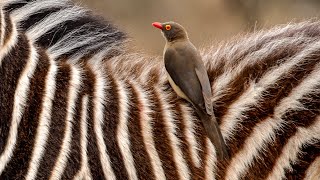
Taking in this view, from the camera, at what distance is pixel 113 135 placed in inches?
73.7

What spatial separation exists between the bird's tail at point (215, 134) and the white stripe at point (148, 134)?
135 millimetres

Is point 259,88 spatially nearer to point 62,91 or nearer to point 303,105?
point 303,105

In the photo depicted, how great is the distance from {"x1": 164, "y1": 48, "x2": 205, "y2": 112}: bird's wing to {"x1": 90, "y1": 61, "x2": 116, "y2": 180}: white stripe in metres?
0.19

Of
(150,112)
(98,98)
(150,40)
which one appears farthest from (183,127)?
(150,40)

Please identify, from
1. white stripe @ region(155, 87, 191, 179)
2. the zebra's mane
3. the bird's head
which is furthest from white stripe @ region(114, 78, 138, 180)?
the bird's head

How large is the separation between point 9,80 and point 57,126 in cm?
15

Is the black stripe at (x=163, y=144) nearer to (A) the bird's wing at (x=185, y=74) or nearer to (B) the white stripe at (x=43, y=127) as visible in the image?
(A) the bird's wing at (x=185, y=74)

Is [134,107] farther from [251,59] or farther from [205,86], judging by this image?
[251,59]

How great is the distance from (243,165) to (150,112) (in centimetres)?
27

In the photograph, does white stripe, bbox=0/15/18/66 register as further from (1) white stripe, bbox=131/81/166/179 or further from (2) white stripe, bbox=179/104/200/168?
(2) white stripe, bbox=179/104/200/168

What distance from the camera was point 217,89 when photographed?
202 cm

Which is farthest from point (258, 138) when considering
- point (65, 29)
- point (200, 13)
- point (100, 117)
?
point (200, 13)

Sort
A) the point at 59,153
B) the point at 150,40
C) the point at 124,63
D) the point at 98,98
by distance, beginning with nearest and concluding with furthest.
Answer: the point at 59,153
the point at 98,98
the point at 124,63
the point at 150,40

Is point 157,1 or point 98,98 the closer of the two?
point 98,98
